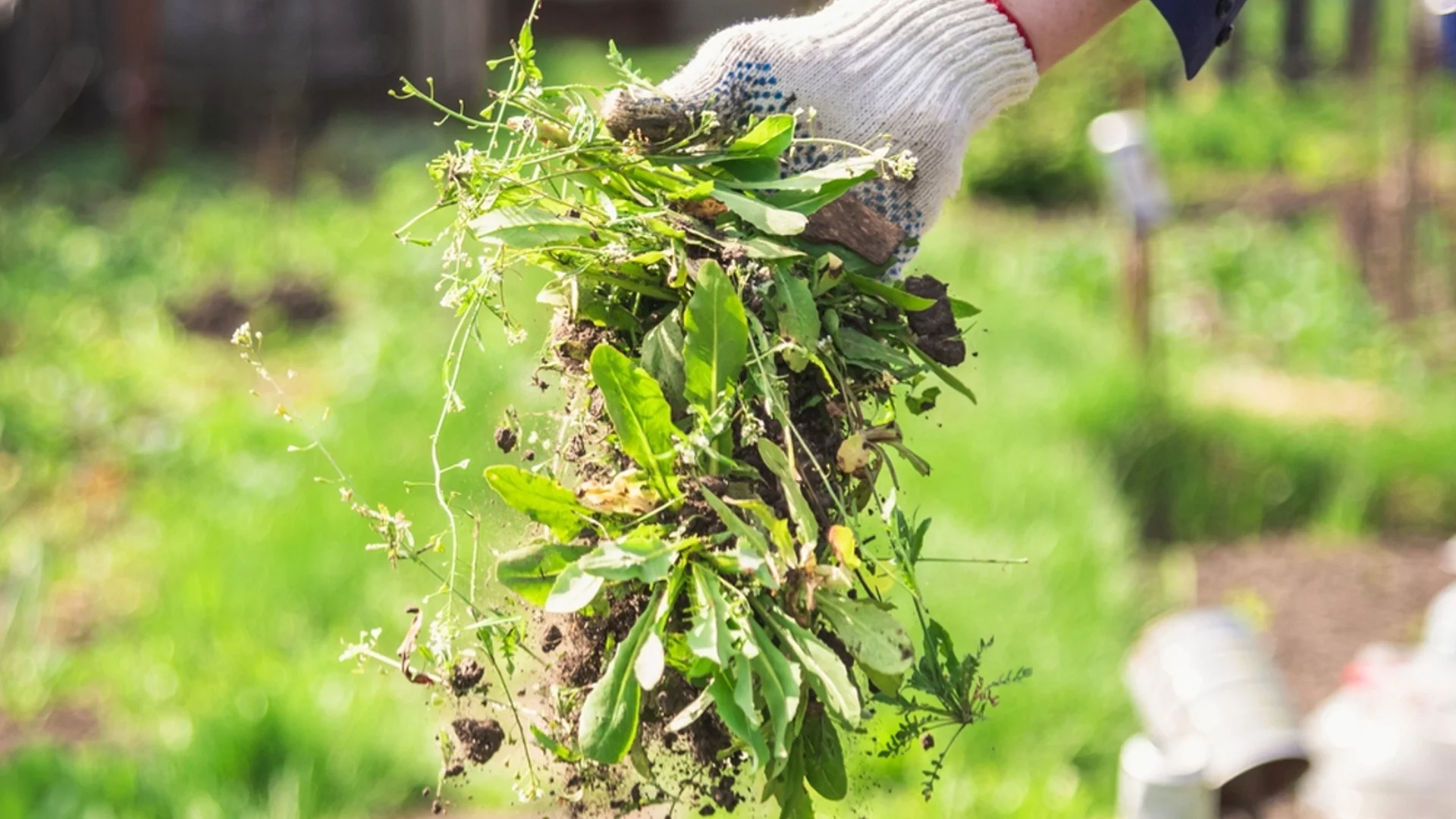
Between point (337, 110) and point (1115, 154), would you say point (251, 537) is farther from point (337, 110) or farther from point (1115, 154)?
point (337, 110)

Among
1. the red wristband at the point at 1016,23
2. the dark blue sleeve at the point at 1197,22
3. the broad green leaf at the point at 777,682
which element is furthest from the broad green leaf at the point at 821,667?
the dark blue sleeve at the point at 1197,22

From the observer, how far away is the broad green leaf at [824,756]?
4.80ft

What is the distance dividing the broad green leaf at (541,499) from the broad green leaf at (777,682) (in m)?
0.20

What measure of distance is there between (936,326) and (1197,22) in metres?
0.78

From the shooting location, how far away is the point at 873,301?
1571 millimetres

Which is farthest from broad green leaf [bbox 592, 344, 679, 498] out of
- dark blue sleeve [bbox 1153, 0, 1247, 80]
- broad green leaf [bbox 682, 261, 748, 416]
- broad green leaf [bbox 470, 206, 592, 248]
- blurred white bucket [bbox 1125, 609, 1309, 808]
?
blurred white bucket [bbox 1125, 609, 1309, 808]

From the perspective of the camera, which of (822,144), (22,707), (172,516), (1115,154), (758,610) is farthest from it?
(1115,154)

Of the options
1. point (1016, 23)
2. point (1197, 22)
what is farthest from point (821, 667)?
point (1197, 22)

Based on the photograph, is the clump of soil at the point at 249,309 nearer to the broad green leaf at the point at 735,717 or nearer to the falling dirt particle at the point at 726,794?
the falling dirt particle at the point at 726,794

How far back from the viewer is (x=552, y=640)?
1.53 meters

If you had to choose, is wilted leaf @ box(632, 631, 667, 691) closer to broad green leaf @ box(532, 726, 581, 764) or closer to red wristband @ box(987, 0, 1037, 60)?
broad green leaf @ box(532, 726, 581, 764)

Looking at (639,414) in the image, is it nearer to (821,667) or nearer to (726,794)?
(821,667)

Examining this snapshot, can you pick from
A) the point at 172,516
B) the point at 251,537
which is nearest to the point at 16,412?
the point at 172,516

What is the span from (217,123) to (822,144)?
9.31 metres
